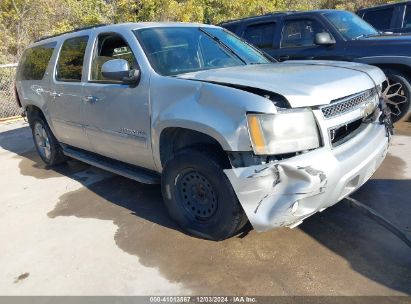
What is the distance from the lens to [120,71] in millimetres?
3582

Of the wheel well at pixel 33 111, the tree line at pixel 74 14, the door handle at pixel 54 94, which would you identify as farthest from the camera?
the tree line at pixel 74 14

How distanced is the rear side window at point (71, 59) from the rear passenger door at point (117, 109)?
25 centimetres

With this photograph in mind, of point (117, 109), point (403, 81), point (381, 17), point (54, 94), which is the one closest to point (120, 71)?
point (117, 109)

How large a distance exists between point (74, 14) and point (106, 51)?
13.6 metres

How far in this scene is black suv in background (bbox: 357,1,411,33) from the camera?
8461mm

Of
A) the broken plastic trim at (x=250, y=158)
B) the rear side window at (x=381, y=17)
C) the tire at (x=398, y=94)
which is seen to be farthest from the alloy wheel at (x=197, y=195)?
the rear side window at (x=381, y=17)

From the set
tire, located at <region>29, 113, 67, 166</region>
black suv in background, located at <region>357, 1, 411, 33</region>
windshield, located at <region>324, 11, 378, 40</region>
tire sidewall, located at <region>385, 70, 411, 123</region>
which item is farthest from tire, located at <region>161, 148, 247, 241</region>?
black suv in background, located at <region>357, 1, 411, 33</region>

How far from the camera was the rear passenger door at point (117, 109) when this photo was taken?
3717 millimetres

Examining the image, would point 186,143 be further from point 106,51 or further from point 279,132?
point 106,51

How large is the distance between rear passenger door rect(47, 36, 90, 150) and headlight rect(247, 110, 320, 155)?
248cm

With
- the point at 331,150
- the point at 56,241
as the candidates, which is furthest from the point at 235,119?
the point at 56,241

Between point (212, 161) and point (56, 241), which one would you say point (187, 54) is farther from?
point (56, 241)

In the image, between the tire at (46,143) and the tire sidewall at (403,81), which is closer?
the tire at (46,143)

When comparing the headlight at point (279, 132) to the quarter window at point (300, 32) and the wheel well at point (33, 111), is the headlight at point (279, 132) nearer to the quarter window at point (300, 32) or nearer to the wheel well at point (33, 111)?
the wheel well at point (33, 111)
